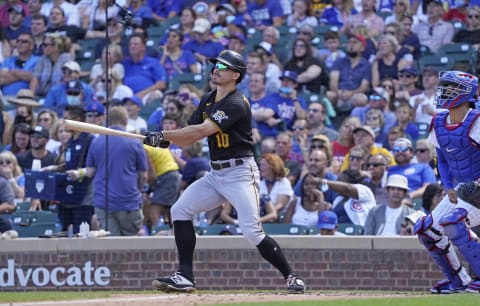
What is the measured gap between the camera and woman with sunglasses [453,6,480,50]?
1495 cm

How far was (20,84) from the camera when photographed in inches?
650

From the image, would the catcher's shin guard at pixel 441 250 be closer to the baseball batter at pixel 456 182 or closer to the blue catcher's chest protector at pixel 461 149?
the baseball batter at pixel 456 182

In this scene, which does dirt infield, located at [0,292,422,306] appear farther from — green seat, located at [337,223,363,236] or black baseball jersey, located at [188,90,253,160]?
green seat, located at [337,223,363,236]

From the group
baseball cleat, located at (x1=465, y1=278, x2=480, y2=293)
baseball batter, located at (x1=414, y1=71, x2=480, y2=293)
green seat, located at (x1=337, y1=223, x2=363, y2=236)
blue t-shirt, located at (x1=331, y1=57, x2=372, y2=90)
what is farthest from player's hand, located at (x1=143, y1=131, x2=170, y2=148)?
blue t-shirt, located at (x1=331, y1=57, x2=372, y2=90)

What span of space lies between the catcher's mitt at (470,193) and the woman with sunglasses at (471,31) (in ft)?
20.4

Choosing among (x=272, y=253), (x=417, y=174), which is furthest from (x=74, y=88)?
(x=272, y=253)

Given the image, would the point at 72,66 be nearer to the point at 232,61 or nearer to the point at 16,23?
the point at 16,23

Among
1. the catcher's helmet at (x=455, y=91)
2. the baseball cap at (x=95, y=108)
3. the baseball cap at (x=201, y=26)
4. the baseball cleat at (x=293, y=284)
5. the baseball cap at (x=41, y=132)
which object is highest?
the baseball cap at (x=201, y=26)

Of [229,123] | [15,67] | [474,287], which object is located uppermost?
[15,67]

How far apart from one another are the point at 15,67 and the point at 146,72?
6.24 ft

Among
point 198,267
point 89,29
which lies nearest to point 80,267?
point 198,267

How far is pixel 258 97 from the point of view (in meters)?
15.1

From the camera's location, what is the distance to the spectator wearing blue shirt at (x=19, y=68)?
16422mm

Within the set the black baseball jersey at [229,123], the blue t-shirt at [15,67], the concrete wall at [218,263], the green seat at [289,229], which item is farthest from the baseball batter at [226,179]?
the blue t-shirt at [15,67]
